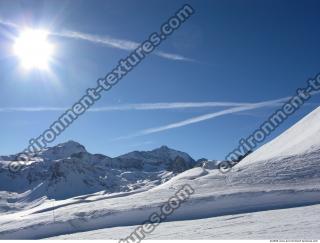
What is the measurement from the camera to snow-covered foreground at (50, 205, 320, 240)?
18.3 m

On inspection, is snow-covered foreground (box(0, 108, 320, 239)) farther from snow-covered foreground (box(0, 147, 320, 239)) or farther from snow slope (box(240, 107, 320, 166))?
snow slope (box(240, 107, 320, 166))

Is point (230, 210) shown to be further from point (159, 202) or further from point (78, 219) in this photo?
point (78, 219)

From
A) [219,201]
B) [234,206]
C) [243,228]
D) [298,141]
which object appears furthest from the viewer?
[298,141]

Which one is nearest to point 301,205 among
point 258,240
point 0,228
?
point 258,240

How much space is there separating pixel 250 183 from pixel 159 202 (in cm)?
813

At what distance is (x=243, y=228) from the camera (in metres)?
20.6

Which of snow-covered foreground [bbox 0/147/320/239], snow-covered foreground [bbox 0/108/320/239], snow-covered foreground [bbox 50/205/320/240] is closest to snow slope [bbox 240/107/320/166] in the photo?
snow-covered foreground [bbox 0/108/320/239]

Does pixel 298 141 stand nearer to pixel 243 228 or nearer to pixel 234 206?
pixel 234 206

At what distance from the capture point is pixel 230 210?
2731 cm

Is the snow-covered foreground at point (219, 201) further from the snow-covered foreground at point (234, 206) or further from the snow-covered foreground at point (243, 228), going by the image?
the snow-covered foreground at point (243, 228)

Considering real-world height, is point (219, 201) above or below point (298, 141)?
below

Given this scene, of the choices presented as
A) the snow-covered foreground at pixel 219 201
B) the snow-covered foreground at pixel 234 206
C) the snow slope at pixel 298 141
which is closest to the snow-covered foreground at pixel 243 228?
the snow-covered foreground at pixel 234 206

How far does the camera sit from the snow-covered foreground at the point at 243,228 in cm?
1830

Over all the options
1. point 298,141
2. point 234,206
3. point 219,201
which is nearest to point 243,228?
point 234,206
